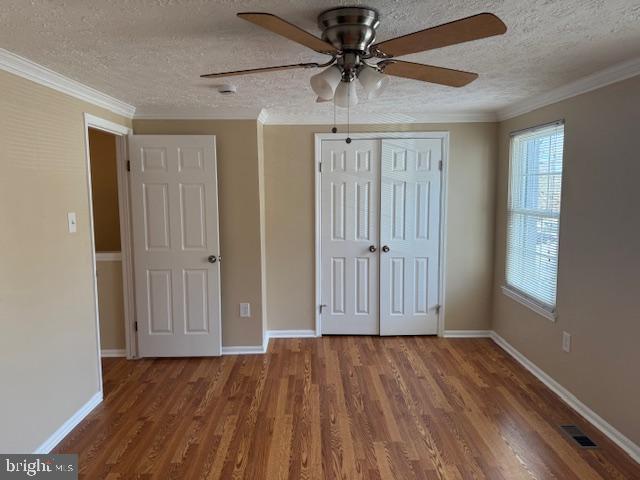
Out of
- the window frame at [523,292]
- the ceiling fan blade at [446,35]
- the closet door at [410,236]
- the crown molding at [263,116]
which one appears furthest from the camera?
the closet door at [410,236]

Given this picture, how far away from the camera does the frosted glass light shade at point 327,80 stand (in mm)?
1637

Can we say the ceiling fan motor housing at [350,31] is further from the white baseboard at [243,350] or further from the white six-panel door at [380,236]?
the white baseboard at [243,350]

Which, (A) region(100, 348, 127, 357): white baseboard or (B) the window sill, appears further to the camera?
(A) region(100, 348, 127, 357): white baseboard

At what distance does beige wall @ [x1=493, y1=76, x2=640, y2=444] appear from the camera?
2328 mm

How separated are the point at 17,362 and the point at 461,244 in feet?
11.9

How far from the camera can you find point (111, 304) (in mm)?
3715

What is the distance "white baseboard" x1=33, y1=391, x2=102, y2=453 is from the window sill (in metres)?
3.37

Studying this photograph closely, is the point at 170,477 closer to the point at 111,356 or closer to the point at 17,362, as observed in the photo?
the point at 17,362

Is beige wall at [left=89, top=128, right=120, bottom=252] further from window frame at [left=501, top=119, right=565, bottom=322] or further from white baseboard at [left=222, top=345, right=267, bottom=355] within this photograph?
window frame at [left=501, top=119, right=565, bottom=322]

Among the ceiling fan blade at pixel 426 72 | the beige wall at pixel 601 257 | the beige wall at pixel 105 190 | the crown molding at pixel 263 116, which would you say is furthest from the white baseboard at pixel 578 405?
the beige wall at pixel 105 190

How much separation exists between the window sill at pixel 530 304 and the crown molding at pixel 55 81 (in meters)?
3.65

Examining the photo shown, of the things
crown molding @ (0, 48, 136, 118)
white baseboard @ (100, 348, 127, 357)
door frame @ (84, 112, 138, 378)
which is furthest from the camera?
white baseboard @ (100, 348, 127, 357)

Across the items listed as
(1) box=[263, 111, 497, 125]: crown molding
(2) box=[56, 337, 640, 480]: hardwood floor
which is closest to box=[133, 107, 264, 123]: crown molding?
(1) box=[263, 111, 497, 125]: crown molding

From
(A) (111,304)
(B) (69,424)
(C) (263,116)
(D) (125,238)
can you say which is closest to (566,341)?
(C) (263,116)
